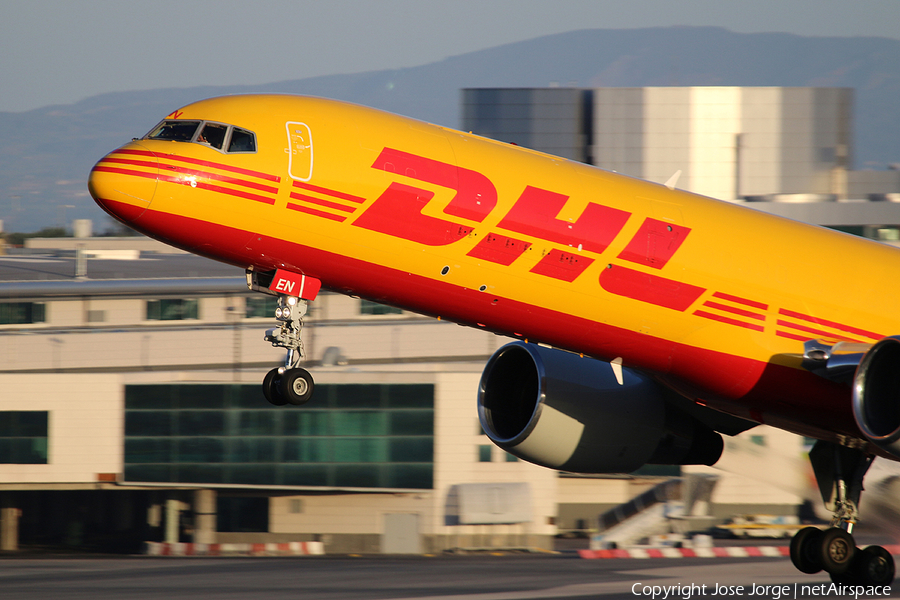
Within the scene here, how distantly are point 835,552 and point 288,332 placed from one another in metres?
13.5

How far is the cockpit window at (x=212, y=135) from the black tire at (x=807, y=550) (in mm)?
14943

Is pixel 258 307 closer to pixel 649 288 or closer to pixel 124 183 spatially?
pixel 649 288

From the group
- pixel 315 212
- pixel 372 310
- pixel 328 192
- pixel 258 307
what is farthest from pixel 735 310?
pixel 258 307

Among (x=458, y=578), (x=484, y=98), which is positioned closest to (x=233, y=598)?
(x=458, y=578)

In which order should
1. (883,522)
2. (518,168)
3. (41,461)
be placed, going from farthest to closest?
(41,461) → (883,522) → (518,168)

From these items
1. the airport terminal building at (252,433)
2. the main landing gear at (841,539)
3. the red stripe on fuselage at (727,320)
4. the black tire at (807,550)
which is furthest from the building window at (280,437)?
the red stripe on fuselage at (727,320)

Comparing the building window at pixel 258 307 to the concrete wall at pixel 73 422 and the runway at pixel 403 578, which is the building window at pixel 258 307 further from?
the runway at pixel 403 578

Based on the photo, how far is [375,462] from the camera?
2296 inches

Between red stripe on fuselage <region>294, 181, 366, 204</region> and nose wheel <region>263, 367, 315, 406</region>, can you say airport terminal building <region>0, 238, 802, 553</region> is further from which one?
red stripe on fuselage <region>294, 181, 366, 204</region>

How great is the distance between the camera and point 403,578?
150 ft

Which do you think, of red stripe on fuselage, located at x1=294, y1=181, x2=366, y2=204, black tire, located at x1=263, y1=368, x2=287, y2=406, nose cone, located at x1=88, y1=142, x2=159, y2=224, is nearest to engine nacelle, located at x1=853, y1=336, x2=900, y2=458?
red stripe on fuselage, located at x1=294, y1=181, x2=366, y2=204

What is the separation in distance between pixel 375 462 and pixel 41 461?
61.1 ft

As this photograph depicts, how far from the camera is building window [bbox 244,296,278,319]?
6531 cm

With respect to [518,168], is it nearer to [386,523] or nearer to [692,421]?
[692,421]
